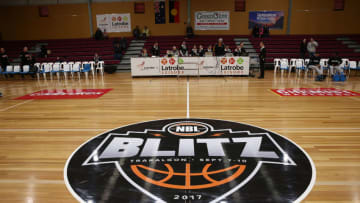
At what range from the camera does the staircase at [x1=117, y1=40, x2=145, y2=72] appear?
46.8 ft

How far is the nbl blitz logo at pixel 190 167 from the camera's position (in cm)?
245

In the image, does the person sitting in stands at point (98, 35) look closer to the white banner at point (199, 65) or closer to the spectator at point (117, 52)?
the spectator at point (117, 52)

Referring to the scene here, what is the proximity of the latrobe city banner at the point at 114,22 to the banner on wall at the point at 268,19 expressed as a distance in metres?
8.94

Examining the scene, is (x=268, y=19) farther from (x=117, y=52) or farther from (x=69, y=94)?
(x=69, y=94)

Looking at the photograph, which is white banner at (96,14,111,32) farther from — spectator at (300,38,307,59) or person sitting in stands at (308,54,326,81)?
person sitting in stands at (308,54,326,81)

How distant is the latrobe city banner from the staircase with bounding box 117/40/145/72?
1.75 meters

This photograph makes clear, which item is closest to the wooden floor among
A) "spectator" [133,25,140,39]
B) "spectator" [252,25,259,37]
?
"spectator" [252,25,259,37]

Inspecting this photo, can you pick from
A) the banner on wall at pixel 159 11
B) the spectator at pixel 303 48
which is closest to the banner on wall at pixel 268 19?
the spectator at pixel 303 48

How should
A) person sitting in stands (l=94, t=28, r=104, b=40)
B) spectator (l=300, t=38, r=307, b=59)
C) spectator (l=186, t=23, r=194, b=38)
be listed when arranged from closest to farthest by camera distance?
spectator (l=300, t=38, r=307, b=59) → spectator (l=186, t=23, r=194, b=38) → person sitting in stands (l=94, t=28, r=104, b=40)

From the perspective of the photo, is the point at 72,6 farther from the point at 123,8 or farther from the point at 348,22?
the point at 348,22

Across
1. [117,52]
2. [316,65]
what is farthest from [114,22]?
[316,65]

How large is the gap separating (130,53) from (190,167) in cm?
1355

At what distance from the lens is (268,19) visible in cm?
1684

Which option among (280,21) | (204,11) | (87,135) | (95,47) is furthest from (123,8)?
(87,135)
